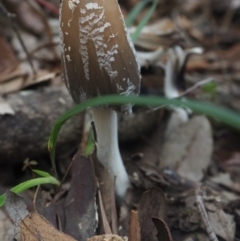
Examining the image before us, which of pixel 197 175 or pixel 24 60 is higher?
pixel 24 60

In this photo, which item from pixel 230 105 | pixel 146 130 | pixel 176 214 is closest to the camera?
pixel 176 214

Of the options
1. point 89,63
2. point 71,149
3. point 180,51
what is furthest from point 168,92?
point 89,63

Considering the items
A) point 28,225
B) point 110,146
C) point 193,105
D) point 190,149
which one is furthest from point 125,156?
point 193,105

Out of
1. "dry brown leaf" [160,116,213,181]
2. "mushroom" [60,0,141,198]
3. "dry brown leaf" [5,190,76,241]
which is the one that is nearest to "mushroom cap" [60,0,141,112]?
"mushroom" [60,0,141,198]

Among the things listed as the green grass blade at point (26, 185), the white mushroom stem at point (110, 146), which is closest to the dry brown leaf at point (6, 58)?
the white mushroom stem at point (110, 146)

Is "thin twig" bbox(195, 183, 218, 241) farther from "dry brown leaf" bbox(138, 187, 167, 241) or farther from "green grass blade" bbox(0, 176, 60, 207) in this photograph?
"green grass blade" bbox(0, 176, 60, 207)

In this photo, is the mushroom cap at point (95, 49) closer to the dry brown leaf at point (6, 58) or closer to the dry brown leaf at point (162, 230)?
the dry brown leaf at point (162, 230)

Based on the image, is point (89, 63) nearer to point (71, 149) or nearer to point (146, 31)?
point (71, 149)

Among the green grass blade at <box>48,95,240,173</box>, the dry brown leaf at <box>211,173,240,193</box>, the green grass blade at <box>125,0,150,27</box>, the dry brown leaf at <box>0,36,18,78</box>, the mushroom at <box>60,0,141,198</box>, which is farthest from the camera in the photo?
the dry brown leaf at <box>0,36,18,78</box>
